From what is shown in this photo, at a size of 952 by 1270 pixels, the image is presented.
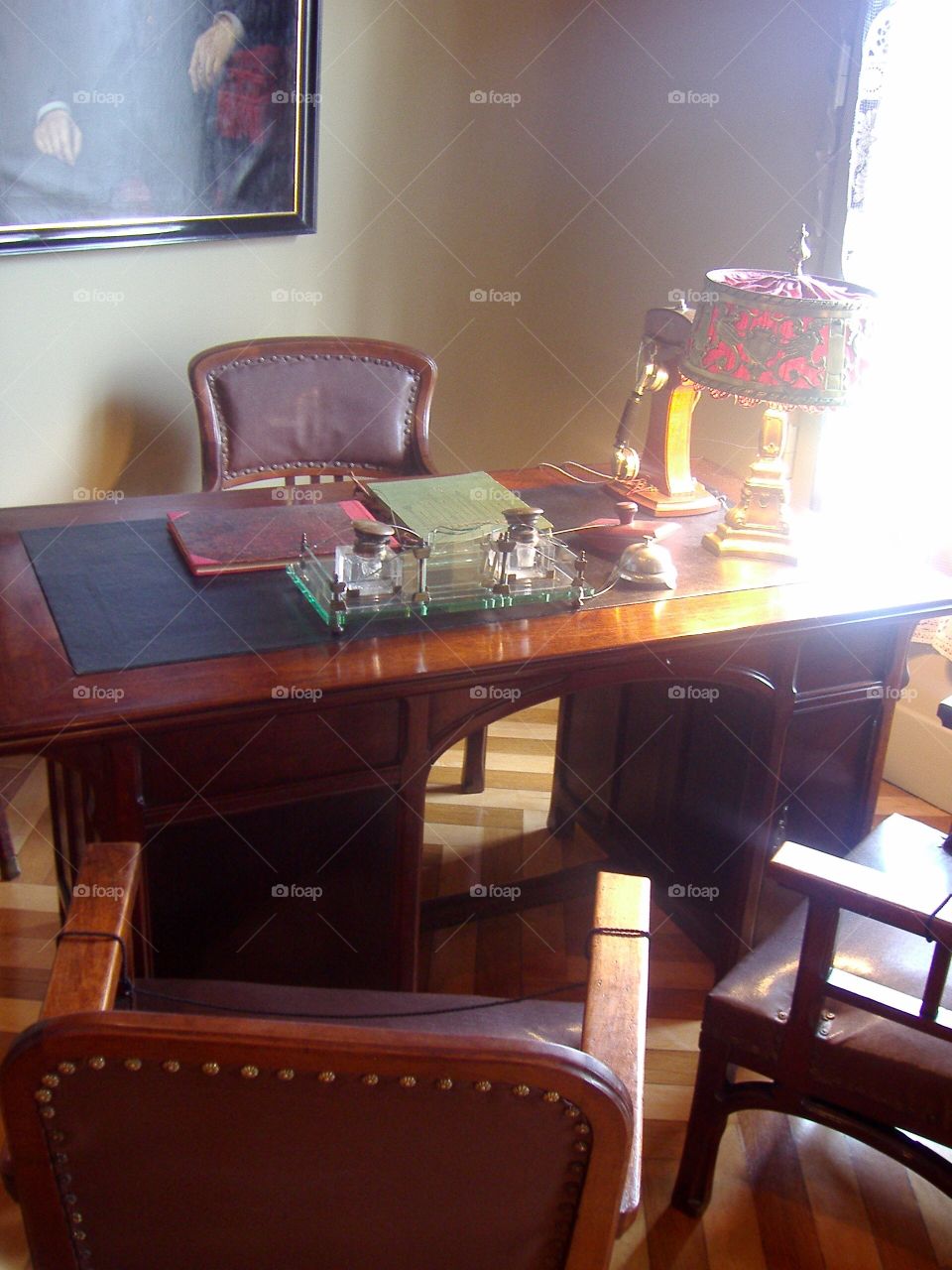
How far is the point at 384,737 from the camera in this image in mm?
1853

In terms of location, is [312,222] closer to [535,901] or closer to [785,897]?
[535,901]

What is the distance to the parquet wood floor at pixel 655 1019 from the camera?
1.88 m

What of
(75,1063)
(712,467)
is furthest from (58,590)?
(712,467)

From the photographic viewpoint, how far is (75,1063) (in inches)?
36.8

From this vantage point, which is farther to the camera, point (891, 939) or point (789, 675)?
point (789, 675)

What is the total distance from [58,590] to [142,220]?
115cm

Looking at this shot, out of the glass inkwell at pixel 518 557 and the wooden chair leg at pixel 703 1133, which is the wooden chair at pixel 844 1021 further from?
the glass inkwell at pixel 518 557

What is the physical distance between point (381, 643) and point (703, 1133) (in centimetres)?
87

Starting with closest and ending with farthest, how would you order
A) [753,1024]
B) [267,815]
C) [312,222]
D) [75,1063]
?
1. [75,1063]
2. [753,1024]
3. [267,815]
4. [312,222]

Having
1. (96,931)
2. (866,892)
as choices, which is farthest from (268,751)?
(866,892)

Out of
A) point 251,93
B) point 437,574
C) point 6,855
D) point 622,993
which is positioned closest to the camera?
point 622,993

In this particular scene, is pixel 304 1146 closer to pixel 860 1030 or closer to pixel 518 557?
pixel 860 1030

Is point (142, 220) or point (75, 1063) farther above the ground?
point (142, 220)

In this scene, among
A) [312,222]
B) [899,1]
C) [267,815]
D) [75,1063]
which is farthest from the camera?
[312,222]
